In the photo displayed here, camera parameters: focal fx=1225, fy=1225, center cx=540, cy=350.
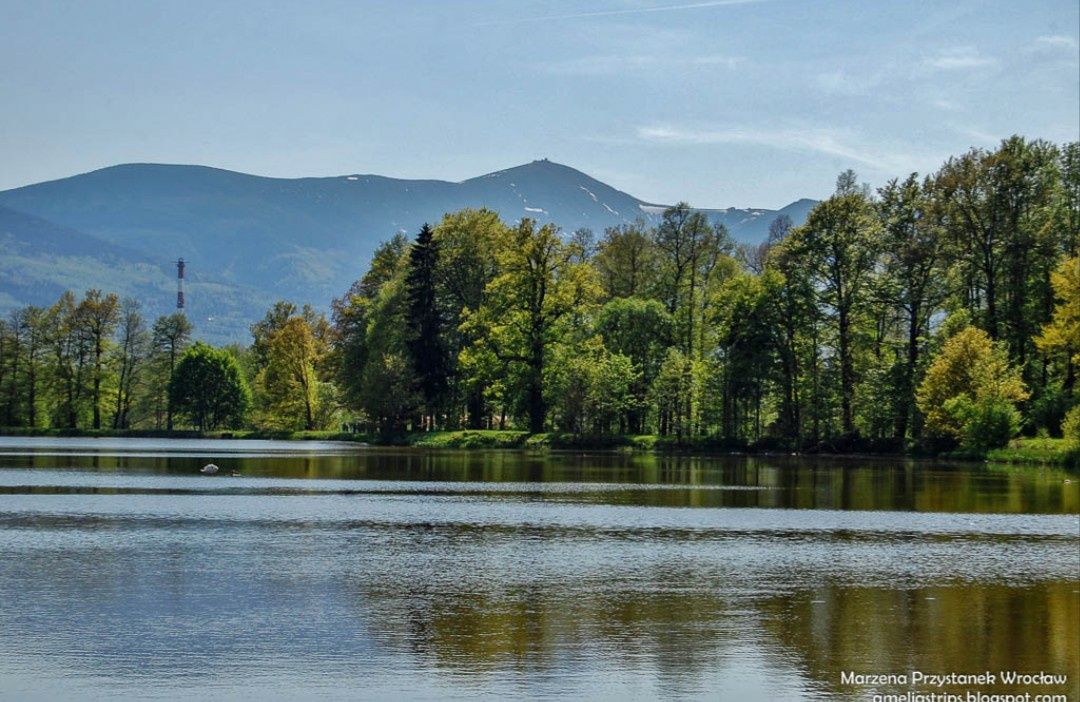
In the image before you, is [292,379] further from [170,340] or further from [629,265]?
[629,265]

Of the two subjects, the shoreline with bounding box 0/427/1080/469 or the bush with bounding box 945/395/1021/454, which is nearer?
the shoreline with bounding box 0/427/1080/469

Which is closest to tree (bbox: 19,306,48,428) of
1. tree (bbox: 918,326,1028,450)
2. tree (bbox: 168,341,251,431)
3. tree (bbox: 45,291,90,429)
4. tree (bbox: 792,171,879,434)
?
tree (bbox: 45,291,90,429)

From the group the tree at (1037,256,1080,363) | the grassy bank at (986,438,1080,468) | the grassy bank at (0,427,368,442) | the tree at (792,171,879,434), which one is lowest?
the grassy bank at (0,427,368,442)

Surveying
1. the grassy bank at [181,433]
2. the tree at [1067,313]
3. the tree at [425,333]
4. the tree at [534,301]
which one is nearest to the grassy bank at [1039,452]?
the tree at [1067,313]

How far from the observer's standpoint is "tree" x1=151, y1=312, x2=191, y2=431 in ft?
438

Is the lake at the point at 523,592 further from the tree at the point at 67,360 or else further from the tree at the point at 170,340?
the tree at the point at 170,340

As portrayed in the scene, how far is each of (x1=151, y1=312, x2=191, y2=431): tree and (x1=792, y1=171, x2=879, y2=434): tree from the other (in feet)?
258

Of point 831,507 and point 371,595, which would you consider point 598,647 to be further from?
point 831,507

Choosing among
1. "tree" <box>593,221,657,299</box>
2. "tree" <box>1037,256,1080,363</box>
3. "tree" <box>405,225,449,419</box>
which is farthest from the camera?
"tree" <box>593,221,657,299</box>

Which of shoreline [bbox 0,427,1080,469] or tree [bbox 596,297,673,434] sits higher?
tree [bbox 596,297,673,434]

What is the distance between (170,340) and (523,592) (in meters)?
120

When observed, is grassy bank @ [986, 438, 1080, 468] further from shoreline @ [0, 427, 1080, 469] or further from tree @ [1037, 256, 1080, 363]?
tree @ [1037, 256, 1080, 363]

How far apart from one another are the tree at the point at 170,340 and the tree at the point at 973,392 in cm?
8810

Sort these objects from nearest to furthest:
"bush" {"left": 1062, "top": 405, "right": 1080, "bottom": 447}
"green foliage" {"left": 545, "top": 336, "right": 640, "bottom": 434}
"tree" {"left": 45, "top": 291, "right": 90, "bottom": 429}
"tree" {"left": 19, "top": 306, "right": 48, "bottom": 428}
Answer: "bush" {"left": 1062, "top": 405, "right": 1080, "bottom": 447} → "green foliage" {"left": 545, "top": 336, "right": 640, "bottom": 434} → "tree" {"left": 45, "top": 291, "right": 90, "bottom": 429} → "tree" {"left": 19, "top": 306, "right": 48, "bottom": 428}
